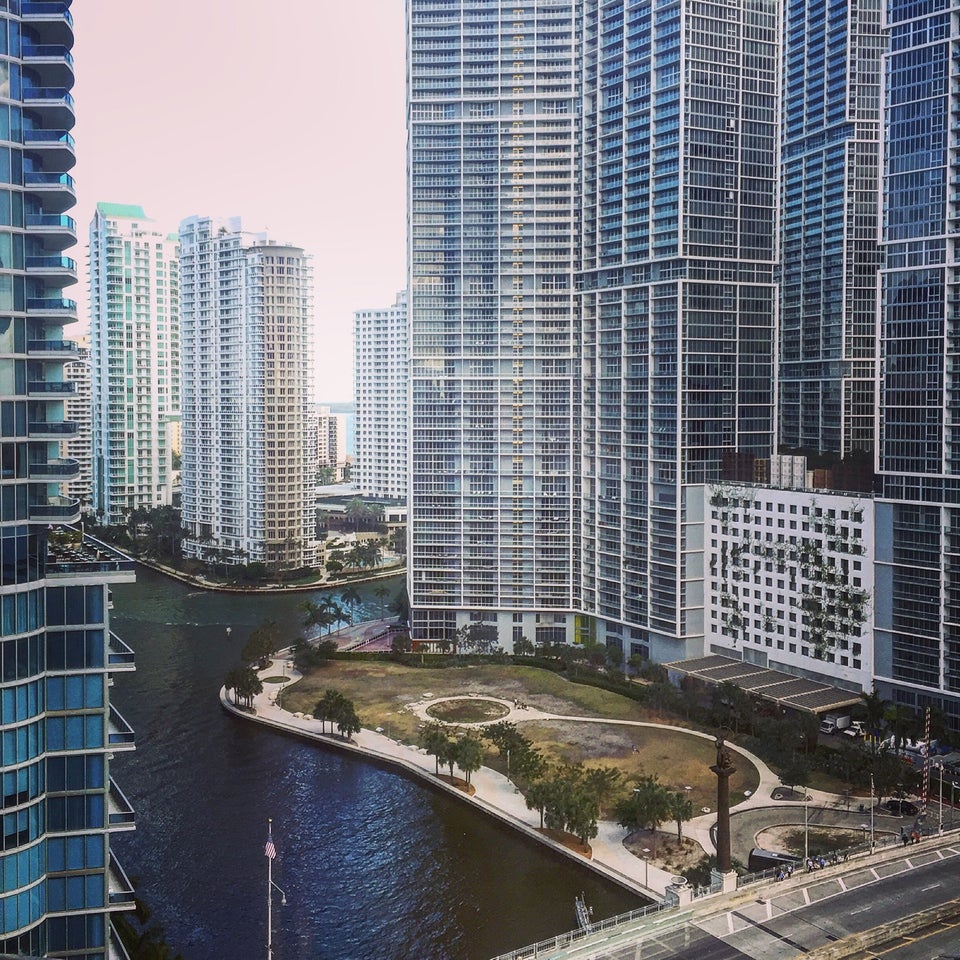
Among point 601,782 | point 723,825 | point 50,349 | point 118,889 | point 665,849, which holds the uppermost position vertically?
point 50,349

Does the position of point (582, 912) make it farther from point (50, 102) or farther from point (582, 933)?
point (50, 102)

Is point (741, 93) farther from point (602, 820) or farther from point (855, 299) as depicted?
point (602, 820)

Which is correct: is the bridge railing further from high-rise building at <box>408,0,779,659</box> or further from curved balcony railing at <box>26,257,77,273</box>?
high-rise building at <box>408,0,779,659</box>

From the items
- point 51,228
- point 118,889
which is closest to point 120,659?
point 118,889

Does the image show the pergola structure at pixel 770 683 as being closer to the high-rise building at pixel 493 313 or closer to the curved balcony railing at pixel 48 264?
the high-rise building at pixel 493 313

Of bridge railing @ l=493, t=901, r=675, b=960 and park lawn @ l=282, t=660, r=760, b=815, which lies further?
park lawn @ l=282, t=660, r=760, b=815

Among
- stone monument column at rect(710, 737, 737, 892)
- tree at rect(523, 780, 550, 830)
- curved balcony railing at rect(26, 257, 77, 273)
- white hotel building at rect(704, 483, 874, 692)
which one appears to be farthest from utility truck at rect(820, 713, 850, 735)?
curved balcony railing at rect(26, 257, 77, 273)

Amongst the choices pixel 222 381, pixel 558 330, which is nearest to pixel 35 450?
pixel 558 330
